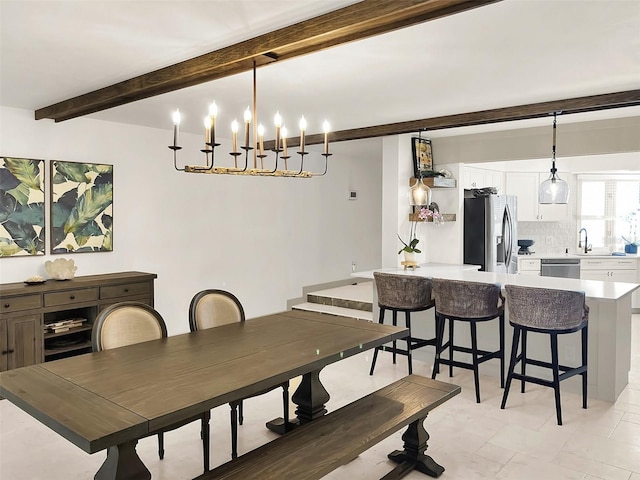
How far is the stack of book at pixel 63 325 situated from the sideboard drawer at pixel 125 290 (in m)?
0.31

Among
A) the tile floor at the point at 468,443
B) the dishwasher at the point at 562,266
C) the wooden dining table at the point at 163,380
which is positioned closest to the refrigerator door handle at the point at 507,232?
the dishwasher at the point at 562,266

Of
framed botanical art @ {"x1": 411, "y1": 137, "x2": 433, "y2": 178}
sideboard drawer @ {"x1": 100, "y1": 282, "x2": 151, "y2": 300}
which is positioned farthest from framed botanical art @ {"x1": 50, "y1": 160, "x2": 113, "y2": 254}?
framed botanical art @ {"x1": 411, "y1": 137, "x2": 433, "y2": 178}

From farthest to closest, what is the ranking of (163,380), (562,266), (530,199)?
(530,199), (562,266), (163,380)

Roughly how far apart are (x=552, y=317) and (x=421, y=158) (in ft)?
10.3

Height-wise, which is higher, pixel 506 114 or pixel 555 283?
pixel 506 114

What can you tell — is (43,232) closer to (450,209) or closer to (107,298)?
(107,298)

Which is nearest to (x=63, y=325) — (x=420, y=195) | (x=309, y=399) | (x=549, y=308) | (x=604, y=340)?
(x=309, y=399)

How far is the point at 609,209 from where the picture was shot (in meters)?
7.98

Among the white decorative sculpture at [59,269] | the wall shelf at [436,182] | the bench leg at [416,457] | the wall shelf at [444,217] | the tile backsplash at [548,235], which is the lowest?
the bench leg at [416,457]

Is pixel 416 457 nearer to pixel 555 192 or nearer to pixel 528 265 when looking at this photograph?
pixel 555 192

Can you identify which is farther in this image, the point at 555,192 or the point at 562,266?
the point at 562,266

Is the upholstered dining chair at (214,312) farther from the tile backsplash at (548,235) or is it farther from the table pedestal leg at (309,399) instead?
the tile backsplash at (548,235)

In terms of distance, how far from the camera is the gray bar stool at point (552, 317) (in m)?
3.63

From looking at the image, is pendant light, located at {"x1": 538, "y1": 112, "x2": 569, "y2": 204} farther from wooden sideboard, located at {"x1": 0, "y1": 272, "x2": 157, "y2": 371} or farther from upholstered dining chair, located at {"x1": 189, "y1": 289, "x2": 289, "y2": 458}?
wooden sideboard, located at {"x1": 0, "y1": 272, "x2": 157, "y2": 371}
